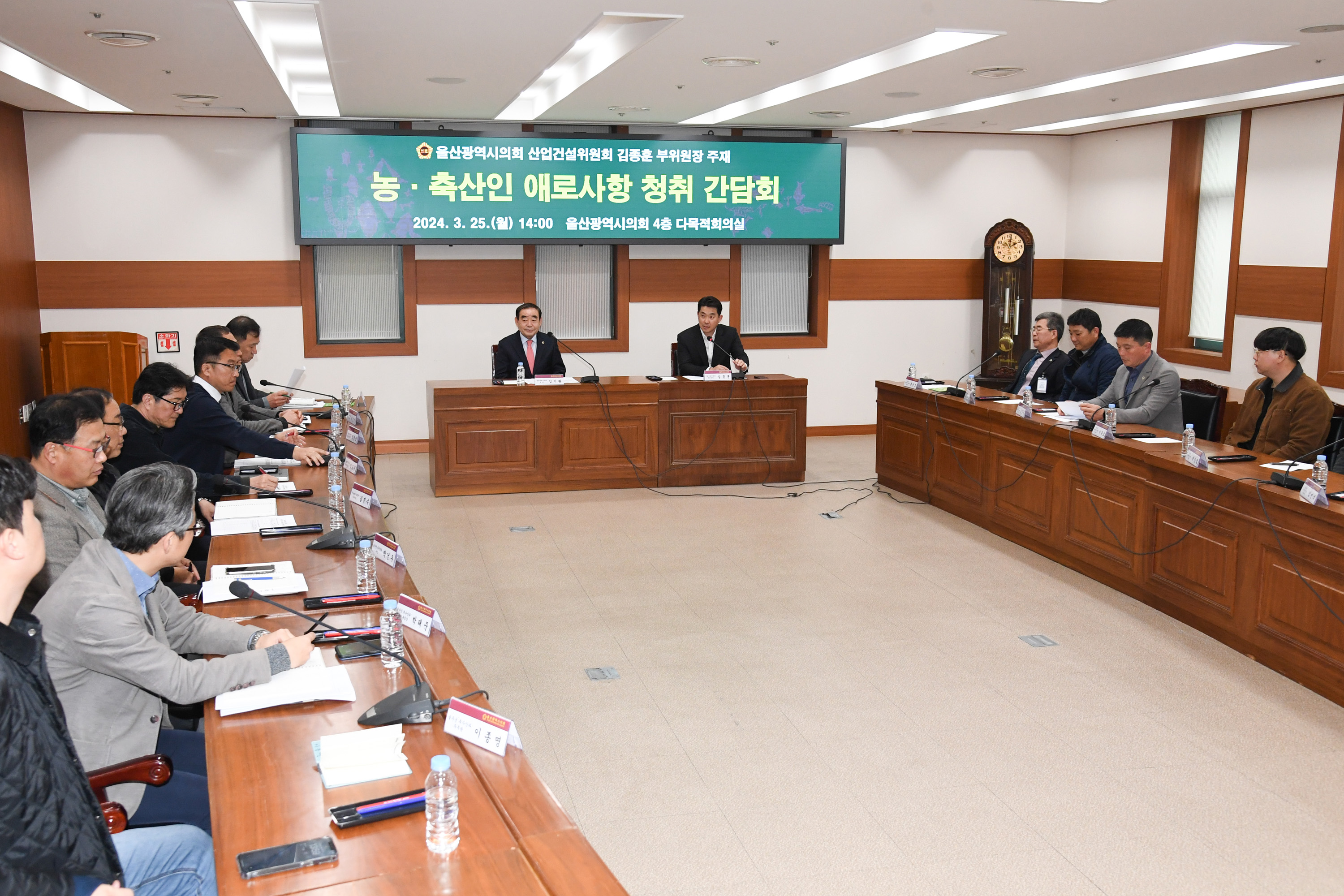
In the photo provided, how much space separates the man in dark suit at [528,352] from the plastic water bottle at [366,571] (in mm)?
4632

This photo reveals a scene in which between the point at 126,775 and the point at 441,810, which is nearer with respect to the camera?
the point at 441,810

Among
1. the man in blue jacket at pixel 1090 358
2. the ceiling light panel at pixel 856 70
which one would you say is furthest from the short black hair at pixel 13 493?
the man in blue jacket at pixel 1090 358

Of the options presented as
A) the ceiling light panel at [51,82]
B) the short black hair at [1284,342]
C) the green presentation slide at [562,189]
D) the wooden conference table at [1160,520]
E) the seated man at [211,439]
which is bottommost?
the wooden conference table at [1160,520]

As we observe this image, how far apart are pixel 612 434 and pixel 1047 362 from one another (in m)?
3.09

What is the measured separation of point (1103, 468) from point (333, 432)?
4.23 m

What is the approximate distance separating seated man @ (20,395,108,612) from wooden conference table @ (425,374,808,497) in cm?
406

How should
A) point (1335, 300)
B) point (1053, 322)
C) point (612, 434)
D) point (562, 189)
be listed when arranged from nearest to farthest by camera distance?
point (1053, 322) < point (1335, 300) < point (612, 434) < point (562, 189)

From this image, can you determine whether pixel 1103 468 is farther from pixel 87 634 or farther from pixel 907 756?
pixel 87 634

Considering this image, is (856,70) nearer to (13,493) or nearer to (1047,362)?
(1047,362)

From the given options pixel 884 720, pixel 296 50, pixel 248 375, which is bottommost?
pixel 884 720

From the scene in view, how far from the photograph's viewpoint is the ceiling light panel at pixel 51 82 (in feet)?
21.3

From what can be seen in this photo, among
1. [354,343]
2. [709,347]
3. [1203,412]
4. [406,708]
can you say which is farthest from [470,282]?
[406,708]

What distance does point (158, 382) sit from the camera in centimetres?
464

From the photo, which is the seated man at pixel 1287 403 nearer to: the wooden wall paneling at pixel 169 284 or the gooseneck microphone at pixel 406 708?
the gooseneck microphone at pixel 406 708
